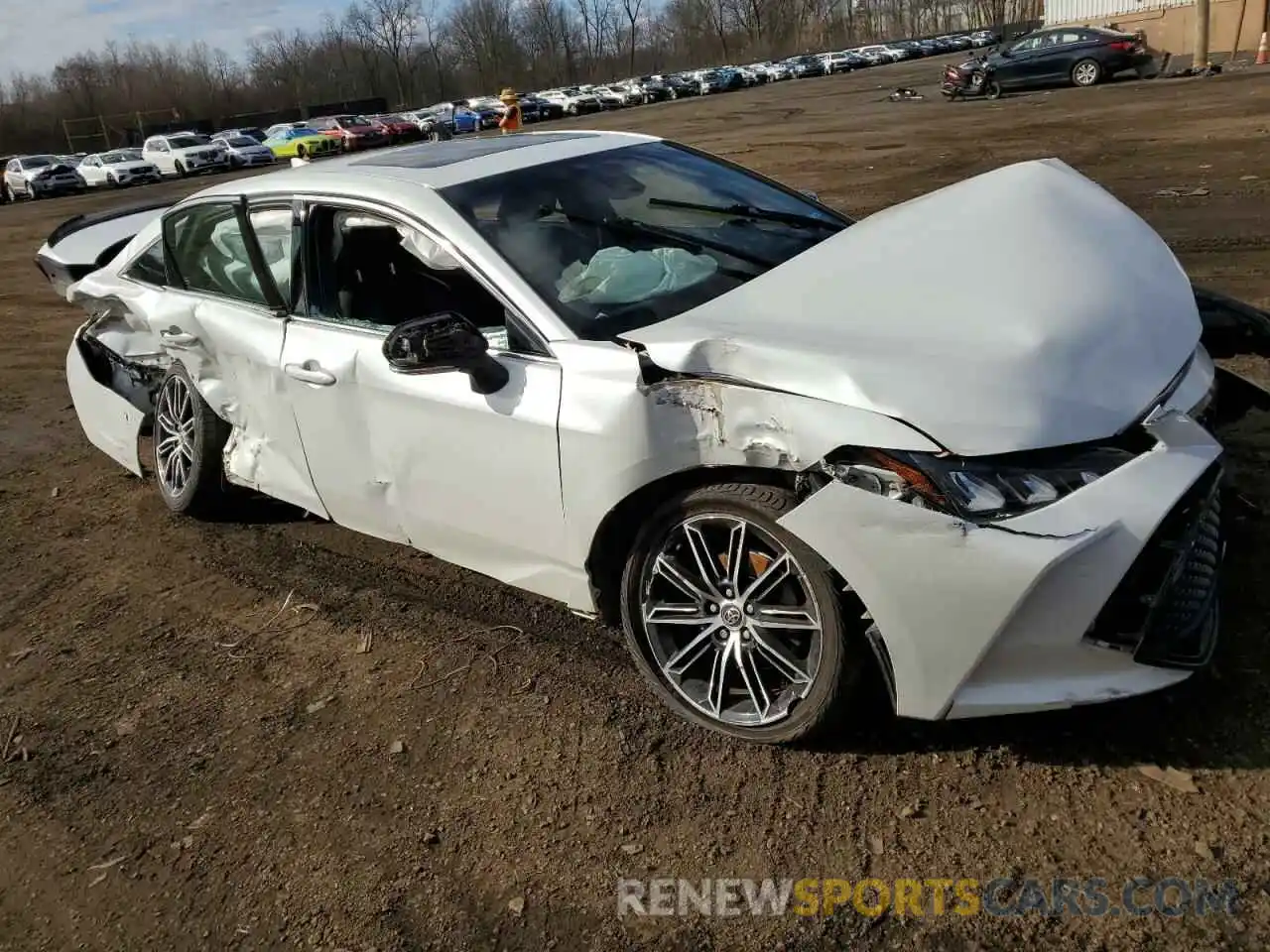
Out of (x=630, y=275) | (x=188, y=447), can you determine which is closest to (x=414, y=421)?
(x=630, y=275)

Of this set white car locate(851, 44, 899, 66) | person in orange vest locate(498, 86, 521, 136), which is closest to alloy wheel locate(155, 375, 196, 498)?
person in orange vest locate(498, 86, 521, 136)

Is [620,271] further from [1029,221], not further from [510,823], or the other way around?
[510,823]

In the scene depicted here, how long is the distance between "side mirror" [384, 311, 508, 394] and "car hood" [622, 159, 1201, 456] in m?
0.47

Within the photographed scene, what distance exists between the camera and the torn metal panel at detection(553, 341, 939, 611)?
8.37ft

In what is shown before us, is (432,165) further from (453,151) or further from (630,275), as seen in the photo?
(630,275)

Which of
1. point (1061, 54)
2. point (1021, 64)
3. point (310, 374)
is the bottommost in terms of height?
point (1021, 64)

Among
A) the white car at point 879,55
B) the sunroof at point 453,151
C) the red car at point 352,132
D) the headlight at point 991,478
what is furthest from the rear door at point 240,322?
the white car at point 879,55

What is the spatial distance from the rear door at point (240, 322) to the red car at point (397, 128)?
43083mm

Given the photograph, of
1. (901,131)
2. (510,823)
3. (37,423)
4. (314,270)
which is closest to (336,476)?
(314,270)

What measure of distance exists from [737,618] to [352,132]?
44555 mm

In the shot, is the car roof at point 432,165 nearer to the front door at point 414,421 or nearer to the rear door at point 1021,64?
the front door at point 414,421

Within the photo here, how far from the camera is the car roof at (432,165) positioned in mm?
3732

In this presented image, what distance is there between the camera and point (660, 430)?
9.23 feet

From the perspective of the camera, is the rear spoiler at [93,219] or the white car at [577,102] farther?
the white car at [577,102]
